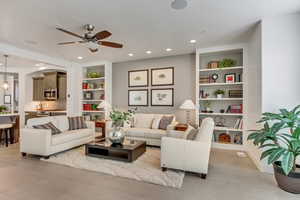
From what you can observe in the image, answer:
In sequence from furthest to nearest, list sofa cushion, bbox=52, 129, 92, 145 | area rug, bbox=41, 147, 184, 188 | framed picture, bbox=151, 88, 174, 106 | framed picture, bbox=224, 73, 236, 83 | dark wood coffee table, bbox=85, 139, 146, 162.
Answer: framed picture, bbox=151, 88, 174, 106 < framed picture, bbox=224, 73, 236, 83 < sofa cushion, bbox=52, 129, 92, 145 < dark wood coffee table, bbox=85, 139, 146, 162 < area rug, bbox=41, 147, 184, 188

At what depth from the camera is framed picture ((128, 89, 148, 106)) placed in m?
5.74

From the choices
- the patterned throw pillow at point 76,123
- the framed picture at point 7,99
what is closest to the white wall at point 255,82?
the patterned throw pillow at point 76,123

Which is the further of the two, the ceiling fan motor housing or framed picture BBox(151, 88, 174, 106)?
framed picture BBox(151, 88, 174, 106)

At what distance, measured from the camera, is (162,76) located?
216 inches

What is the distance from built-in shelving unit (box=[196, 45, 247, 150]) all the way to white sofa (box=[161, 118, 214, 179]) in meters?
2.04

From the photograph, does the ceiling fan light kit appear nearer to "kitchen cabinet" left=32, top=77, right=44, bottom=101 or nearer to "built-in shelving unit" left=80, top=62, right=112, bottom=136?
"built-in shelving unit" left=80, top=62, right=112, bottom=136

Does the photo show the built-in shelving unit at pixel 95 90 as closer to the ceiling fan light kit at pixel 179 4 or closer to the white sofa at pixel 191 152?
the white sofa at pixel 191 152

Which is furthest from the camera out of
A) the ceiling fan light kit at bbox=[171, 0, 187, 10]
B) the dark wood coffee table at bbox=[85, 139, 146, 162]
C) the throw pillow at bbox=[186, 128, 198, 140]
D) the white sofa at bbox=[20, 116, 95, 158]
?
the white sofa at bbox=[20, 116, 95, 158]

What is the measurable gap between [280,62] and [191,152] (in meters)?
2.30

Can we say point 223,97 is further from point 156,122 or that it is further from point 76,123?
point 76,123

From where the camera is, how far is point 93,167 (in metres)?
3.11

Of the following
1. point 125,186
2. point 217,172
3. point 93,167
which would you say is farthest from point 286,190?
point 93,167

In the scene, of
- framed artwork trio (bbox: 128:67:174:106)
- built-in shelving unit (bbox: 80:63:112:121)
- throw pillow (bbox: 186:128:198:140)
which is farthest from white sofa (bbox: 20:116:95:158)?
throw pillow (bbox: 186:128:198:140)

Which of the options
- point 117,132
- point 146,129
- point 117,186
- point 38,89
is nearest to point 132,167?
point 117,186
